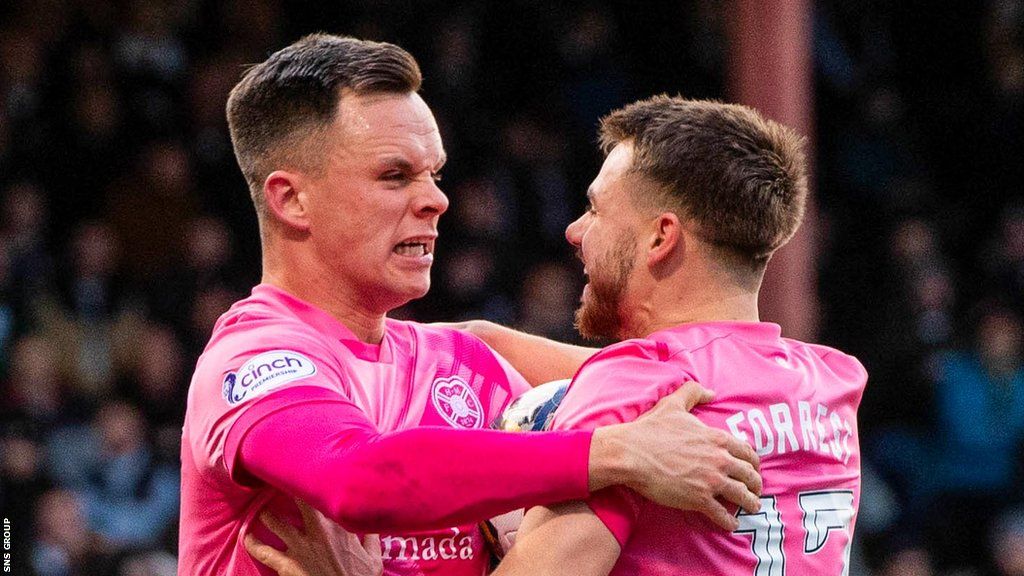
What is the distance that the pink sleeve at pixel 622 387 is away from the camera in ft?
7.41

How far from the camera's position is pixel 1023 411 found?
6.86 m

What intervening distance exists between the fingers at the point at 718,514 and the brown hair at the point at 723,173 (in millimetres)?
482

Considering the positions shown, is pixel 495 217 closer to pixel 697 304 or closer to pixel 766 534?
pixel 697 304

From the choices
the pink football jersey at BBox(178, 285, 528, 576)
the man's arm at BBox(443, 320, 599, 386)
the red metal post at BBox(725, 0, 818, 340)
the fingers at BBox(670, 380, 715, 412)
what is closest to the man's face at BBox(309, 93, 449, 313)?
the pink football jersey at BBox(178, 285, 528, 576)

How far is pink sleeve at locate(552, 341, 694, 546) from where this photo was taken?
7.41ft

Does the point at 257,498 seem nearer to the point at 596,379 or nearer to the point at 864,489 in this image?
the point at 596,379

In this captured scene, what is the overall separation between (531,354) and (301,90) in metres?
0.83

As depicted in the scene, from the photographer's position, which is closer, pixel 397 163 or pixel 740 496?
pixel 740 496

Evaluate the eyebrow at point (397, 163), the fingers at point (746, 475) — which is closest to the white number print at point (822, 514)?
the fingers at point (746, 475)

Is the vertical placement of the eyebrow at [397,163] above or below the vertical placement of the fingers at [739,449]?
above

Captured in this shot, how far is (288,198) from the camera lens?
8.91 ft

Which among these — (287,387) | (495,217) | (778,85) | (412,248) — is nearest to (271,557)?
(287,387)

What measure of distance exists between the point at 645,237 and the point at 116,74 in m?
5.71

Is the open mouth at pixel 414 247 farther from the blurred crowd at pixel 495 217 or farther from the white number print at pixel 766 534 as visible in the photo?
the blurred crowd at pixel 495 217
